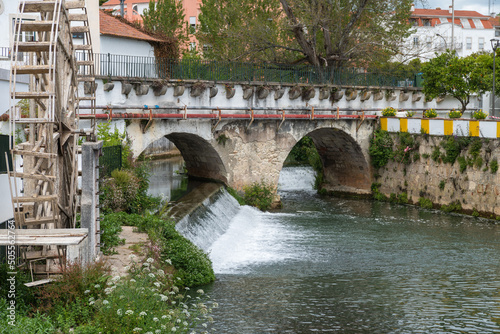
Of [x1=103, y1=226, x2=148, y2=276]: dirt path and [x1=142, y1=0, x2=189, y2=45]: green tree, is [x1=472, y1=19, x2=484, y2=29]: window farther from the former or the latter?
[x1=103, y1=226, x2=148, y2=276]: dirt path

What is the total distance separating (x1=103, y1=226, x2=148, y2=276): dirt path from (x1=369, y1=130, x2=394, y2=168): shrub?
577 inches

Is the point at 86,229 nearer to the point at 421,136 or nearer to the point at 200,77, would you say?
the point at 200,77

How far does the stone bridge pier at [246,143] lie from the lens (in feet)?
71.6

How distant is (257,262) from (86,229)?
6.51 meters

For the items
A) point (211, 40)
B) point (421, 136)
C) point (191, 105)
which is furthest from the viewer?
point (211, 40)

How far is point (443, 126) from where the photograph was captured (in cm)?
2483

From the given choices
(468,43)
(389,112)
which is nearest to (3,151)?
(389,112)

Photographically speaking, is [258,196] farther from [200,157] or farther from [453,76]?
[453,76]

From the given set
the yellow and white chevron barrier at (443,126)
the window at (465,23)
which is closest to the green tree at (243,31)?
the yellow and white chevron barrier at (443,126)

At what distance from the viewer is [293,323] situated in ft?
39.0

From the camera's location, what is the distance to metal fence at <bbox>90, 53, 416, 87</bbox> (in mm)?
21375

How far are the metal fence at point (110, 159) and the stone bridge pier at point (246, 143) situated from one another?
212 cm

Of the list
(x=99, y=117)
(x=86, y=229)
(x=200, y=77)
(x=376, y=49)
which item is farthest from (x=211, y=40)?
(x=86, y=229)

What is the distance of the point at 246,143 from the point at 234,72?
8.07 ft
